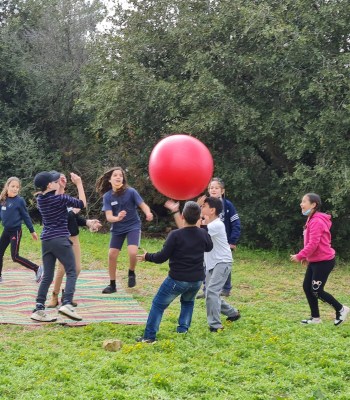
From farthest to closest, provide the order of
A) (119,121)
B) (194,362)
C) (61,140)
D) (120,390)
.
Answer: (61,140), (119,121), (194,362), (120,390)

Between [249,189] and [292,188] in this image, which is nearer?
[292,188]

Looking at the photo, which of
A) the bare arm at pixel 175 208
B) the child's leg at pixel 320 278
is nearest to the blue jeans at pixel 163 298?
the bare arm at pixel 175 208

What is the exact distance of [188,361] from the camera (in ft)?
19.8

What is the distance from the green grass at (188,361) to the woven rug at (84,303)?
33 cm

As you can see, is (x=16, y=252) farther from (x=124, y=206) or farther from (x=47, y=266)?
(x=47, y=266)

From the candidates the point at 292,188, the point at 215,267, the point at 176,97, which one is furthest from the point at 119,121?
the point at 215,267

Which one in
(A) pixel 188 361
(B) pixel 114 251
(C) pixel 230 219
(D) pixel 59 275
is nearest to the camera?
(A) pixel 188 361

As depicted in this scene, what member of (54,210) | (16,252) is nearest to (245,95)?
(16,252)

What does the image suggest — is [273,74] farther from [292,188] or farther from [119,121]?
[119,121]

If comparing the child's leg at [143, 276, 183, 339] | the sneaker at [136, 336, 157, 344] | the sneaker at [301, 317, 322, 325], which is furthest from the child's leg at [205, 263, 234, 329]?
the sneaker at [301, 317, 322, 325]

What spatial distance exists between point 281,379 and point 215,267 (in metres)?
2.20

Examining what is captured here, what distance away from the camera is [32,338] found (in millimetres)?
6902

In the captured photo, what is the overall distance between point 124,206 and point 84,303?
5.33 feet

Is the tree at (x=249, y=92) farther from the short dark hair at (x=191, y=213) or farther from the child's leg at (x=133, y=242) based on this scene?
the short dark hair at (x=191, y=213)
